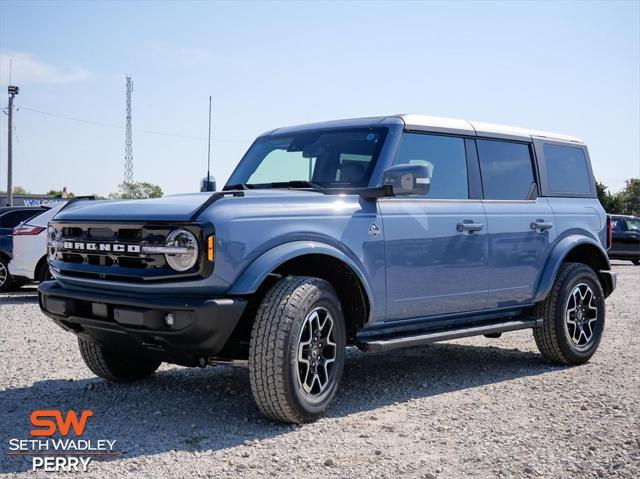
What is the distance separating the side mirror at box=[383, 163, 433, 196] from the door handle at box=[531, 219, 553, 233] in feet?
6.00

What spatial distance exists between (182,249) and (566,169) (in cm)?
438

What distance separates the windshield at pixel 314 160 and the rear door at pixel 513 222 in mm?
1217

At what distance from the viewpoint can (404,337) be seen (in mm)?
5566

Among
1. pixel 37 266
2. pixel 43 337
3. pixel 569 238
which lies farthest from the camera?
pixel 37 266

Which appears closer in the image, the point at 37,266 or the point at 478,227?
the point at 478,227

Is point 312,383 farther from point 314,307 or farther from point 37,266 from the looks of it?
point 37,266

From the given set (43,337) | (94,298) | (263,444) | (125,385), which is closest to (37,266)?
(43,337)

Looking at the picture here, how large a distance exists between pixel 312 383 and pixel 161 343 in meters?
0.98

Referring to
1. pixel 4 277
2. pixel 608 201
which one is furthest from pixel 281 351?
pixel 608 201

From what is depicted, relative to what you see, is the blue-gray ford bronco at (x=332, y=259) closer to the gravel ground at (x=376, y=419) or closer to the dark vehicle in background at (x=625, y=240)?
the gravel ground at (x=376, y=419)

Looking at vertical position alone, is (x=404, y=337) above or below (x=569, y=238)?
below

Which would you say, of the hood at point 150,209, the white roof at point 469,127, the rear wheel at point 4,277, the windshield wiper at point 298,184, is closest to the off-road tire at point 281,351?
the hood at point 150,209

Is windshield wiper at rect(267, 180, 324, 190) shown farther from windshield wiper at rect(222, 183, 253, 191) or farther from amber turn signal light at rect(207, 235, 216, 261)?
amber turn signal light at rect(207, 235, 216, 261)

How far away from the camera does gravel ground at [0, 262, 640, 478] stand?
4008 millimetres
